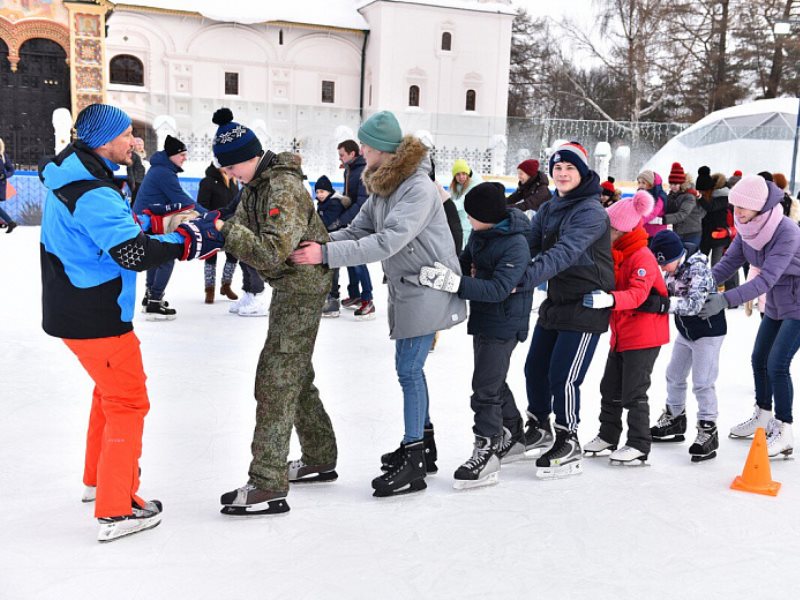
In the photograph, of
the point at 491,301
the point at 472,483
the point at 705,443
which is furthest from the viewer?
the point at 705,443

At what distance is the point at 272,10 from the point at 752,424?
30.4 metres

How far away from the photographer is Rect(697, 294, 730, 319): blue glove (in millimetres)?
3777

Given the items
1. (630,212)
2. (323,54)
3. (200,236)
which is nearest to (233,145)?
(200,236)

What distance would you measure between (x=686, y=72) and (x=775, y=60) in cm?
354

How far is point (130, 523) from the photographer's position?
2.91 meters

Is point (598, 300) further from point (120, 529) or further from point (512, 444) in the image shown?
point (120, 529)

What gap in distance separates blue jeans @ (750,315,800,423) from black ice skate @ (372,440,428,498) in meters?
1.91

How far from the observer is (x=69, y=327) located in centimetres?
275

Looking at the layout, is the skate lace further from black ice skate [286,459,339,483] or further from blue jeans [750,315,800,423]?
blue jeans [750,315,800,423]

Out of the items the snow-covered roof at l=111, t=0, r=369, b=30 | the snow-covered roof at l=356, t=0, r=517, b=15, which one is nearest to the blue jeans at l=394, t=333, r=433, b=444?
the snow-covered roof at l=111, t=0, r=369, b=30

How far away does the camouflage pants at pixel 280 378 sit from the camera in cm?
307

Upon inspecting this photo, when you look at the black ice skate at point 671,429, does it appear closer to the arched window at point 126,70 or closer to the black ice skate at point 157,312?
the black ice skate at point 157,312

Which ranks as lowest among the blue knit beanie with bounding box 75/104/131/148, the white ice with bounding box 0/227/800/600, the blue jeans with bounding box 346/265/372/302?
the white ice with bounding box 0/227/800/600

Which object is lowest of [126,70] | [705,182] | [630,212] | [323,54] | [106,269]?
[106,269]
